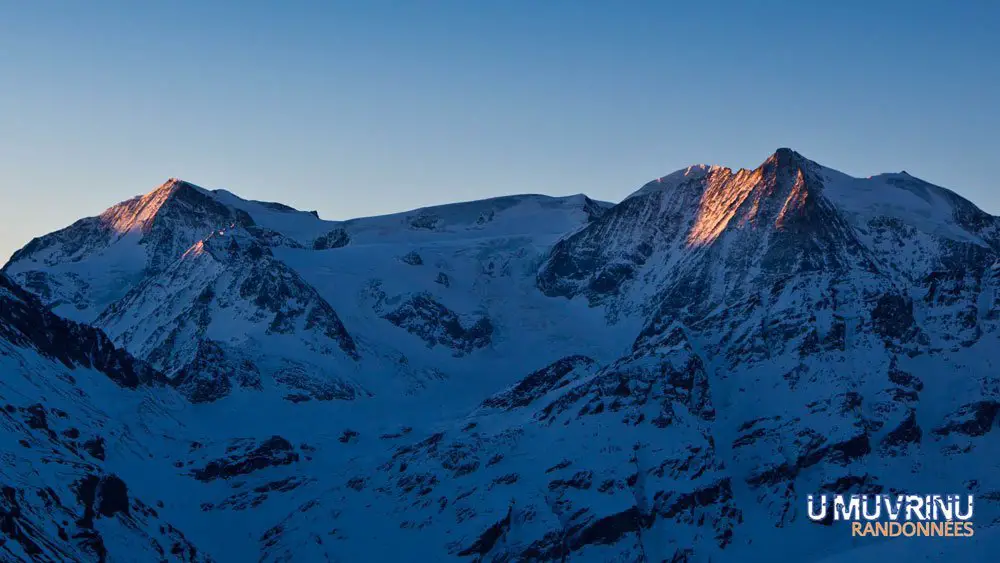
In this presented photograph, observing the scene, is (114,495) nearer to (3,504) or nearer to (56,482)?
(56,482)

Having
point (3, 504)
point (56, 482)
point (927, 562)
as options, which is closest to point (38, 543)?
point (3, 504)

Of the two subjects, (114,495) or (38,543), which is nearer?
(38,543)

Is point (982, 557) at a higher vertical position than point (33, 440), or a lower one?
lower

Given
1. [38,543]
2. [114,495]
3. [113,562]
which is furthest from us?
[114,495]

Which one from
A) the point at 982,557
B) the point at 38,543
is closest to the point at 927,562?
the point at 982,557

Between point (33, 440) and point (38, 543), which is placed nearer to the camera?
point (38, 543)

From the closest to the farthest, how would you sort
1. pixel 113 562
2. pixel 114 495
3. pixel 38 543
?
pixel 38 543 < pixel 113 562 < pixel 114 495

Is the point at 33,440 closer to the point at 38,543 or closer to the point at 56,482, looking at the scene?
the point at 56,482

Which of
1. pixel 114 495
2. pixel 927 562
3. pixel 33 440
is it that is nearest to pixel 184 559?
pixel 114 495
